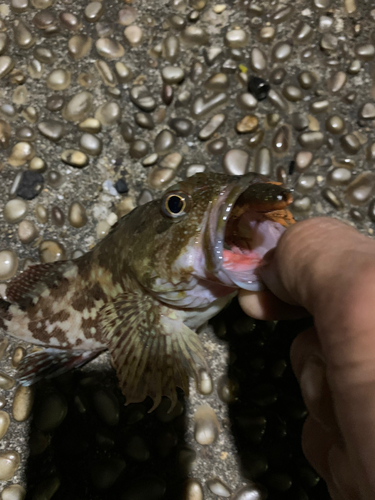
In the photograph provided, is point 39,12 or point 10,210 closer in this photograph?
point 10,210

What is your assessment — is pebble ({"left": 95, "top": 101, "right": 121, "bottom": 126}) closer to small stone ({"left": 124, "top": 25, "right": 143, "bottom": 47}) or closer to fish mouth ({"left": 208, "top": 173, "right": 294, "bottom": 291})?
small stone ({"left": 124, "top": 25, "right": 143, "bottom": 47})

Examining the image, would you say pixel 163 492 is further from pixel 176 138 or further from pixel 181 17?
pixel 181 17

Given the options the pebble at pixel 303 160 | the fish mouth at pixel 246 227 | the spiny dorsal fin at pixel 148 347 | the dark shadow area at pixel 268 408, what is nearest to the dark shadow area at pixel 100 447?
the dark shadow area at pixel 268 408

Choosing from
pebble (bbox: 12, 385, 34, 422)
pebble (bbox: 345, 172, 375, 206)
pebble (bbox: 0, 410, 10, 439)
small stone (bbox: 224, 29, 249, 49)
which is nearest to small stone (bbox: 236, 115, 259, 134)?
small stone (bbox: 224, 29, 249, 49)

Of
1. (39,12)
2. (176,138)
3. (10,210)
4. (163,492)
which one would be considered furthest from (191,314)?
(39,12)

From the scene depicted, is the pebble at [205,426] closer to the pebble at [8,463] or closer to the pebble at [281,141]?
the pebble at [8,463]

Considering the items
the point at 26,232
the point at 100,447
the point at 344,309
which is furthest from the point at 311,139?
the point at 100,447
